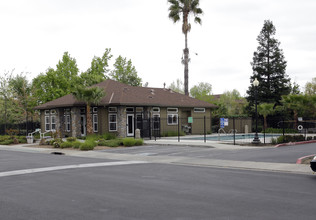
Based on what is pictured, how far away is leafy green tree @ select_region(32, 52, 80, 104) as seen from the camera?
48500mm

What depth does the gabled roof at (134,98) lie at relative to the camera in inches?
1339

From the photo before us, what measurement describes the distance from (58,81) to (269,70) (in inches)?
1178

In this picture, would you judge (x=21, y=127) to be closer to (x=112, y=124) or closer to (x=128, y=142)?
(x=112, y=124)

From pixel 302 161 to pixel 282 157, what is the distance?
Answer: 202 cm

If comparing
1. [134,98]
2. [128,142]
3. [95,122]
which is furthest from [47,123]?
[128,142]

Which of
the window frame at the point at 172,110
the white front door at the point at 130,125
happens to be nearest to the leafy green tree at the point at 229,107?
the window frame at the point at 172,110

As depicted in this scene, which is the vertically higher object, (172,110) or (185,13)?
(185,13)

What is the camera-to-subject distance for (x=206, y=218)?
661 cm

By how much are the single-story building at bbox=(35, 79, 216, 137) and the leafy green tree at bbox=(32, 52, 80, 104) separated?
8689 mm

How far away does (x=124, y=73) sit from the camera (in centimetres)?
5784

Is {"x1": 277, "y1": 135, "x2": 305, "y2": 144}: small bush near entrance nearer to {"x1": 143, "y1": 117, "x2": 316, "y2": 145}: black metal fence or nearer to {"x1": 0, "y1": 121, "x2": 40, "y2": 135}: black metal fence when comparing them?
{"x1": 143, "y1": 117, "x2": 316, "y2": 145}: black metal fence

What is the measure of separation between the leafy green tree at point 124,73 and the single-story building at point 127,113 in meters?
16.5

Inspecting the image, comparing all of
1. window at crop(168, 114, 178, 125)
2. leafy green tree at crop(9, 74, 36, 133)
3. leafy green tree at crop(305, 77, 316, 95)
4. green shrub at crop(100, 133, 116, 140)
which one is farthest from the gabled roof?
leafy green tree at crop(305, 77, 316, 95)

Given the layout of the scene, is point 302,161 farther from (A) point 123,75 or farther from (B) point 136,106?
(A) point 123,75
